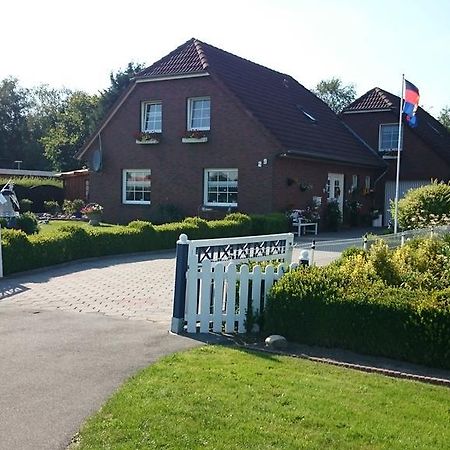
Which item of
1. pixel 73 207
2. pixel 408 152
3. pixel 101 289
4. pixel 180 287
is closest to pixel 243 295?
pixel 180 287

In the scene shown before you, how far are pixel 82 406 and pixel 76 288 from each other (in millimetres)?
6150

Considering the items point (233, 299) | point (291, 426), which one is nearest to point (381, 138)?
point (233, 299)

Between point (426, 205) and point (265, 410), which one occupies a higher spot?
point (426, 205)

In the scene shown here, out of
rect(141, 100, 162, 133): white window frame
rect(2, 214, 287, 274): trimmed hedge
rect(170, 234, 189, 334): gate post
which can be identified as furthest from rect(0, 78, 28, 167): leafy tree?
rect(170, 234, 189, 334): gate post

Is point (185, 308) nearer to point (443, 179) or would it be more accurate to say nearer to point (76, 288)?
point (76, 288)

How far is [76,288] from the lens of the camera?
35.7 ft

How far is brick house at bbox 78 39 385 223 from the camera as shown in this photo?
2341cm

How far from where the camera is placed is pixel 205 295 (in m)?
7.45

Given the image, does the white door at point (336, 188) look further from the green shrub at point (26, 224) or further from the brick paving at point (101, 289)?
the brick paving at point (101, 289)

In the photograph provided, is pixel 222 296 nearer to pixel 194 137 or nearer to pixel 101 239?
pixel 101 239

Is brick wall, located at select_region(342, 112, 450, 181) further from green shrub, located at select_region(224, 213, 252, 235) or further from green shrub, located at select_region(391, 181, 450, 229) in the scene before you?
green shrub, located at select_region(224, 213, 252, 235)

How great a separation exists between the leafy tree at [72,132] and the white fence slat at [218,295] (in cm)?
4786

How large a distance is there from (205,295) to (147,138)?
1992 cm

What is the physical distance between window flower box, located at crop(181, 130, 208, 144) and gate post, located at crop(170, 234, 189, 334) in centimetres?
1774
